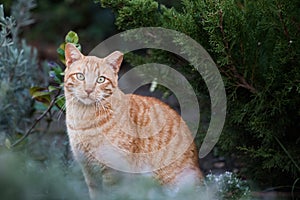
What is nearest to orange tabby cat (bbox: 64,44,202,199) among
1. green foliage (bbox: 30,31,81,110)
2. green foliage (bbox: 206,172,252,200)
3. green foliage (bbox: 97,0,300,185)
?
green foliage (bbox: 206,172,252,200)

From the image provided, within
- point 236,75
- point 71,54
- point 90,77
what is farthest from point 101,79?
point 236,75

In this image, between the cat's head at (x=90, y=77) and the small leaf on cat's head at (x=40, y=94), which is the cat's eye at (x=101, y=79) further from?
the small leaf on cat's head at (x=40, y=94)

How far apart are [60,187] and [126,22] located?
5.97 ft

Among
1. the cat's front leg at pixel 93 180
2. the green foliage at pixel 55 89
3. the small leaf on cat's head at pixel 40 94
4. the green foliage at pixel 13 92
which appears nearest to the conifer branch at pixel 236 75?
the cat's front leg at pixel 93 180

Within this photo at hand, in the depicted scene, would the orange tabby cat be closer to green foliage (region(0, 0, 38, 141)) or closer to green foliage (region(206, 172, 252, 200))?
green foliage (region(206, 172, 252, 200))

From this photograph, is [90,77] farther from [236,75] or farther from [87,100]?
[236,75]

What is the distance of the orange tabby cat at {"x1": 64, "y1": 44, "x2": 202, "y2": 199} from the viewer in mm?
2152

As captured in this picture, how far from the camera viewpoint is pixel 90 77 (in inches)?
83.8

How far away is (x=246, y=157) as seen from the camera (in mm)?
2771

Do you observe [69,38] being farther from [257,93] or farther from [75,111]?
[257,93]

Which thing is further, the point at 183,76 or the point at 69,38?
the point at 183,76

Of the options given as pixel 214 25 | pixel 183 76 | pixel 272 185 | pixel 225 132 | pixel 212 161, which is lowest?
pixel 212 161

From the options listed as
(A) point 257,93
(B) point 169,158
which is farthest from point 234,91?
(B) point 169,158

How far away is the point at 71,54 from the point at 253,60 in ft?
2.70
